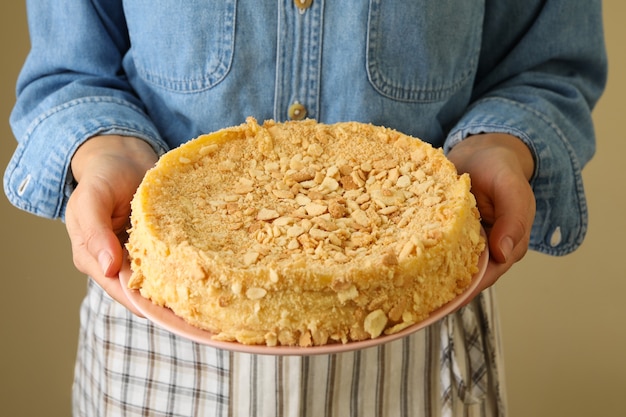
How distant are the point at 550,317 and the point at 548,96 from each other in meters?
0.94

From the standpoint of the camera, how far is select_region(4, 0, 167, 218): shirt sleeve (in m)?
0.92

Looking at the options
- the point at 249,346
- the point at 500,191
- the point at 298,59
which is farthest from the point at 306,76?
the point at 249,346

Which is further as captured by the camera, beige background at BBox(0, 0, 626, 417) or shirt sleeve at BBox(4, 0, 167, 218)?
beige background at BBox(0, 0, 626, 417)

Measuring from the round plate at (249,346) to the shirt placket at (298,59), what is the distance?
1.03 feet

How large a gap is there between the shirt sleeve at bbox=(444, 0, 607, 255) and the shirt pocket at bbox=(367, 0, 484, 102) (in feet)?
0.22

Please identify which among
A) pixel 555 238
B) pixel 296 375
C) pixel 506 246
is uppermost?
pixel 506 246

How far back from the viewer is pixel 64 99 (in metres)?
0.97

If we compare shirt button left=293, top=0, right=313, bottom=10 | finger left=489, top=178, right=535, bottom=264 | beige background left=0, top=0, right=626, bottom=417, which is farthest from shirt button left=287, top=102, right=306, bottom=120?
beige background left=0, top=0, right=626, bottom=417

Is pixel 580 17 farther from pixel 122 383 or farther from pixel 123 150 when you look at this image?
pixel 122 383

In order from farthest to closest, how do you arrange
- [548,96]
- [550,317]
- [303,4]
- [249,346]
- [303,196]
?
[550,317]
[548,96]
[303,4]
[303,196]
[249,346]

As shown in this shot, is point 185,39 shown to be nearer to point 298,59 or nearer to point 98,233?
point 298,59

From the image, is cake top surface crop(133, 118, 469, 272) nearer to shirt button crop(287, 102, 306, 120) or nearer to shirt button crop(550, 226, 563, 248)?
shirt button crop(287, 102, 306, 120)

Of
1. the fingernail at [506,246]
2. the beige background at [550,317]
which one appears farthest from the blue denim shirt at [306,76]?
the beige background at [550,317]

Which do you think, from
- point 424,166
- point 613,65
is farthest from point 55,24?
point 613,65
